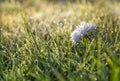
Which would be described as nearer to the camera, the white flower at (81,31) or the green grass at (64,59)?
the green grass at (64,59)

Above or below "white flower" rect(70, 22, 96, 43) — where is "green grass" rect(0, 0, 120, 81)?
below

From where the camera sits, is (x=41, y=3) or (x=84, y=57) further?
(x=41, y=3)

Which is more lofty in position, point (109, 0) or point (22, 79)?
point (22, 79)

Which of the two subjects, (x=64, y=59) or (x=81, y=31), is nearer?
(x=64, y=59)

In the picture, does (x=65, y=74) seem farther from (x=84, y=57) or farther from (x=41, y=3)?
(x=41, y=3)

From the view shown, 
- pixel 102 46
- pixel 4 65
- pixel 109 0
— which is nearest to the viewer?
pixel 102 46

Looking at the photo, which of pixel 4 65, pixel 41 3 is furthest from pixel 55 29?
pixel 41 3

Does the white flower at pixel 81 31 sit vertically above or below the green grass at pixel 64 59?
above

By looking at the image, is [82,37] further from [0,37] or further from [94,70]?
[0,37]

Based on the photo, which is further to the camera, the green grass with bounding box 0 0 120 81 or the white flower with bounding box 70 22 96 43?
the white flower with bounding box 70 22 96 43

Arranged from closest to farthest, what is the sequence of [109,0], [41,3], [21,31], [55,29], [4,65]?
[4,65] → [55,29] → [21,31] → [109,0] → [41,3]
